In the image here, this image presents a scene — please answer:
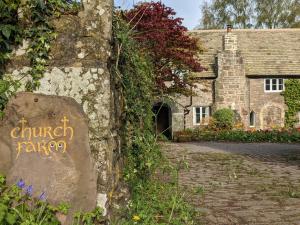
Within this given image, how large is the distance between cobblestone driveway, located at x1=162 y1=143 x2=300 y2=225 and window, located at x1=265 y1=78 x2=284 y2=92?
1693 centimetres

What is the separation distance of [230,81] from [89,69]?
23.7m

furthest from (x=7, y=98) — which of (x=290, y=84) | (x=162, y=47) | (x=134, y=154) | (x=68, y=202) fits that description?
(x=290, y=84)

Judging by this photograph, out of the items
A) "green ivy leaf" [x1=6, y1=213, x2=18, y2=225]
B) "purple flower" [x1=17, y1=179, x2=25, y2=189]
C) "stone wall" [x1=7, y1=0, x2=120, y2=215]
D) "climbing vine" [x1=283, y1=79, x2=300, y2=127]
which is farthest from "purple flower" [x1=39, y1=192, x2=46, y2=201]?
"climbing vine" [x1=283, y1=79, x2=300, y2=127]

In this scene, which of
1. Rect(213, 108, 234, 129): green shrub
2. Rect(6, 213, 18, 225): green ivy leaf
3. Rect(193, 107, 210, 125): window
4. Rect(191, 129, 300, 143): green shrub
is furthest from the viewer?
Rect(193, 107, 210, 125): window

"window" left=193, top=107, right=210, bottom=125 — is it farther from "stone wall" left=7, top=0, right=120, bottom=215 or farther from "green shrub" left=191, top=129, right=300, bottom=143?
"stone wall" left=7, top=0, right=120, bottom=215

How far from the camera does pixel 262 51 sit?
28828mm

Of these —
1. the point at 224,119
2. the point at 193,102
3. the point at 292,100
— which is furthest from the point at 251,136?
the point at 292,100

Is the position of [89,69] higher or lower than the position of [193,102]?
lower

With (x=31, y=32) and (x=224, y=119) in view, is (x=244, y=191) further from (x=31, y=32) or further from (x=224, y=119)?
(x=224, y=119)

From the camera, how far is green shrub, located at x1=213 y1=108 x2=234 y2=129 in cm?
2475

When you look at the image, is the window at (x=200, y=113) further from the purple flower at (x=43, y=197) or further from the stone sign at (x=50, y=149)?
the purple flower at (x=43, y=197)

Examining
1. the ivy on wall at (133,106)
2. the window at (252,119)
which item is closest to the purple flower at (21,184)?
the ivy on wall at (133,106)

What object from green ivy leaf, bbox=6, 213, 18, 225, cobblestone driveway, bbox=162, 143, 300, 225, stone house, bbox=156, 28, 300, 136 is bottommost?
cobblestone driveway, bbox=162, 143, 300, 225

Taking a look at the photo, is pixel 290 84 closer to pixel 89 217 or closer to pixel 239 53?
pixel 239 53
